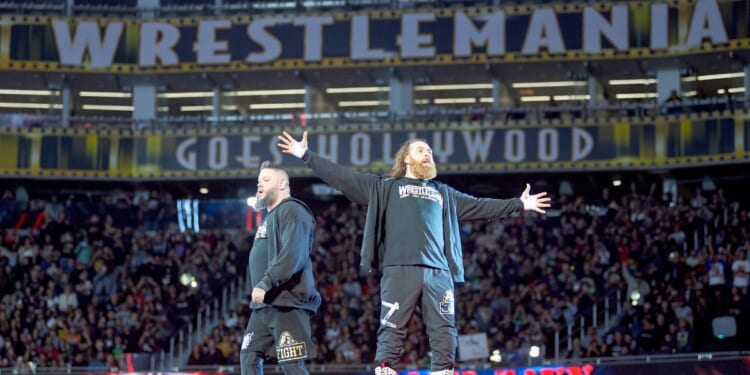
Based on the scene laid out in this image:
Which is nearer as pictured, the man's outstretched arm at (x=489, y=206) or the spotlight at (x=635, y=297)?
the man's outstretched arm at (x=489, y=206)

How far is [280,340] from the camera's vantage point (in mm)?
11312

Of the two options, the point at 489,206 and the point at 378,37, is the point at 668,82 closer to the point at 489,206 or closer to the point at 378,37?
the point at 378,37

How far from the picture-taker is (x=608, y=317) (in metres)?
26.4

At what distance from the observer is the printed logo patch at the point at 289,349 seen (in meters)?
11.2

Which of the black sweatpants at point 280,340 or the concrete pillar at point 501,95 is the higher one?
the concrete pillar at point 501,95

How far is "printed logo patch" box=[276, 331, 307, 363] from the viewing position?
36.8ft

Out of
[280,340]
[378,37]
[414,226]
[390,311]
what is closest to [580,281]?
[378,37]

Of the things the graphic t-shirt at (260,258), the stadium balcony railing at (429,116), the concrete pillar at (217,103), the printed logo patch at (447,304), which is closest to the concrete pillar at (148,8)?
the concrete pillar at (217,103)

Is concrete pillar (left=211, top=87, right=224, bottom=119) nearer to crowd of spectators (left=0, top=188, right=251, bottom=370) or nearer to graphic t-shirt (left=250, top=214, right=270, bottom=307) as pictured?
crowd of spectators (left=0, top=188, right=251, bottom=370)

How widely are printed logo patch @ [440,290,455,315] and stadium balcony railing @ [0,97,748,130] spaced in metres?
23.3

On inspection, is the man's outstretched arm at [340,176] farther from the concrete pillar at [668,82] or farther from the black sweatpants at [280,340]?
the concrete pillar at [668,82]

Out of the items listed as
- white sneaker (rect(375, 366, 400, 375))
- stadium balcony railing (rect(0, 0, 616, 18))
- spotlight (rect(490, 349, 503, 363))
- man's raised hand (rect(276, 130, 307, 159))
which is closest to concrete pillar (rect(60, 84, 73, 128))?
stadium balcony railing (rect(0, 0, 616, 18))

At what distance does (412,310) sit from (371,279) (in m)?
18.0

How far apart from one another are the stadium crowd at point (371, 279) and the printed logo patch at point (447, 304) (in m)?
11.9
